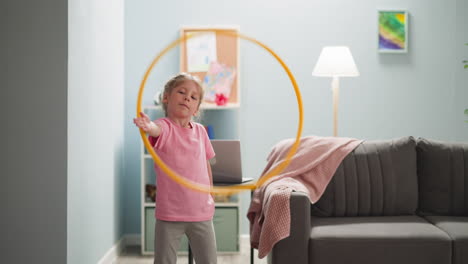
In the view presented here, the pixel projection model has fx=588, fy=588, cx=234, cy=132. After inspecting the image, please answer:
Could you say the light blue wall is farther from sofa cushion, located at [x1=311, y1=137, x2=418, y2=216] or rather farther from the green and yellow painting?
sofa cushion, located at [x1=311, y1=137, x2=418, y2=216]

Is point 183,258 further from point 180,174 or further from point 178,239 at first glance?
point 180,174

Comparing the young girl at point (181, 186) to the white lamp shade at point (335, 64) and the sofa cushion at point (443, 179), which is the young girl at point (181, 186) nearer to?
the sofa cushion at point (443, 179)

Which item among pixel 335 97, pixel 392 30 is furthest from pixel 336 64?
pixel 392 30

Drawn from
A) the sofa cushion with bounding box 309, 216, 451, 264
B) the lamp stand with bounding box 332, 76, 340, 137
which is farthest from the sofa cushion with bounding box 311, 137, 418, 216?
the lamp stand with bounding box 332, 76, 340, 137

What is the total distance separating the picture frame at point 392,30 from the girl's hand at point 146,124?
2651 millimetres

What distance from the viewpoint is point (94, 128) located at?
3332 mm

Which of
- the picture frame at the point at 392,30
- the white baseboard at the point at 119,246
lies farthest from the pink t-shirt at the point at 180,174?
the picture frame at the point at 392,30

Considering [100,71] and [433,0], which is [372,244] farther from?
[433,0]


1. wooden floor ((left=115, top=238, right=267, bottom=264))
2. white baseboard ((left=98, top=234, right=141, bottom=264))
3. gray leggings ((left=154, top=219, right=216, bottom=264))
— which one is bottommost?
wooden floor ((left=115, top=238, right=267, bottom=264))

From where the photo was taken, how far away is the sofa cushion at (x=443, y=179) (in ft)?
10.9

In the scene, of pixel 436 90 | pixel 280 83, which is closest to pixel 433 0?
pixel 436 90

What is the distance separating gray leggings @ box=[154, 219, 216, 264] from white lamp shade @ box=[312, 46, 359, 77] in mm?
1853

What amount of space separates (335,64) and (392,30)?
80 centimetres

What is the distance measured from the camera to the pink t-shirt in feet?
7.62
